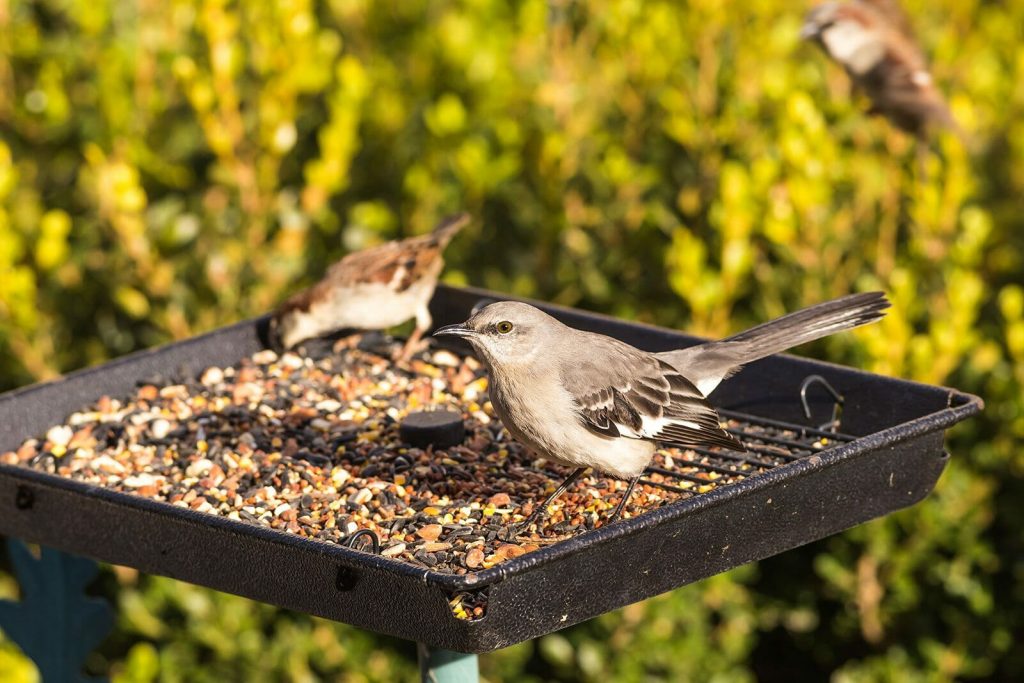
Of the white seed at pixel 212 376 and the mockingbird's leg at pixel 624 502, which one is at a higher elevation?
the white seed at pixel 212 376

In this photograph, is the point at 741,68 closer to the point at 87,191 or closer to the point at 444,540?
the point at 87,191

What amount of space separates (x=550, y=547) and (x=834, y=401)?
4.80 feet

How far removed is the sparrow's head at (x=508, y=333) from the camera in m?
3.68

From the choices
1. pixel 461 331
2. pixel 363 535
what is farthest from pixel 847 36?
pixel 363 535

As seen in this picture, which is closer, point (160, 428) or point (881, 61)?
point (160, 428)

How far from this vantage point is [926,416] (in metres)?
3.75

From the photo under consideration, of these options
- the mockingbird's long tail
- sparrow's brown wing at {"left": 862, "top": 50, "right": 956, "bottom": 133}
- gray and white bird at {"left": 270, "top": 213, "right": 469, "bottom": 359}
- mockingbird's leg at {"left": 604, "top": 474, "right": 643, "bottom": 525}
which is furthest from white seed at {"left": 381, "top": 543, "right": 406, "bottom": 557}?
sparrow's brown wing at {"left": 862, "top": 50, "right": 956, "bottom": 133}

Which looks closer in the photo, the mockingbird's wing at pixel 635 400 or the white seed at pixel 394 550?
the white seed at pixel 394 550

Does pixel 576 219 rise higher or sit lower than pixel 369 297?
higher

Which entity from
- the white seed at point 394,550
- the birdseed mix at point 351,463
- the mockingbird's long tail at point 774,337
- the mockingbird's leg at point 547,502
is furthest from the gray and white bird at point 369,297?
the white seed at point 394,550

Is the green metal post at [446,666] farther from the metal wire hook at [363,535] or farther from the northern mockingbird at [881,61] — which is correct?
the northern mockingbird at [881,61]

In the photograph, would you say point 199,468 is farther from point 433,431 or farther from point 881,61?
point 881,61

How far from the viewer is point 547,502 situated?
137 inches

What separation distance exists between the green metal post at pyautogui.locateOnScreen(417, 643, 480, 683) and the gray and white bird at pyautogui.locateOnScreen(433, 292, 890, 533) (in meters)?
0.54
